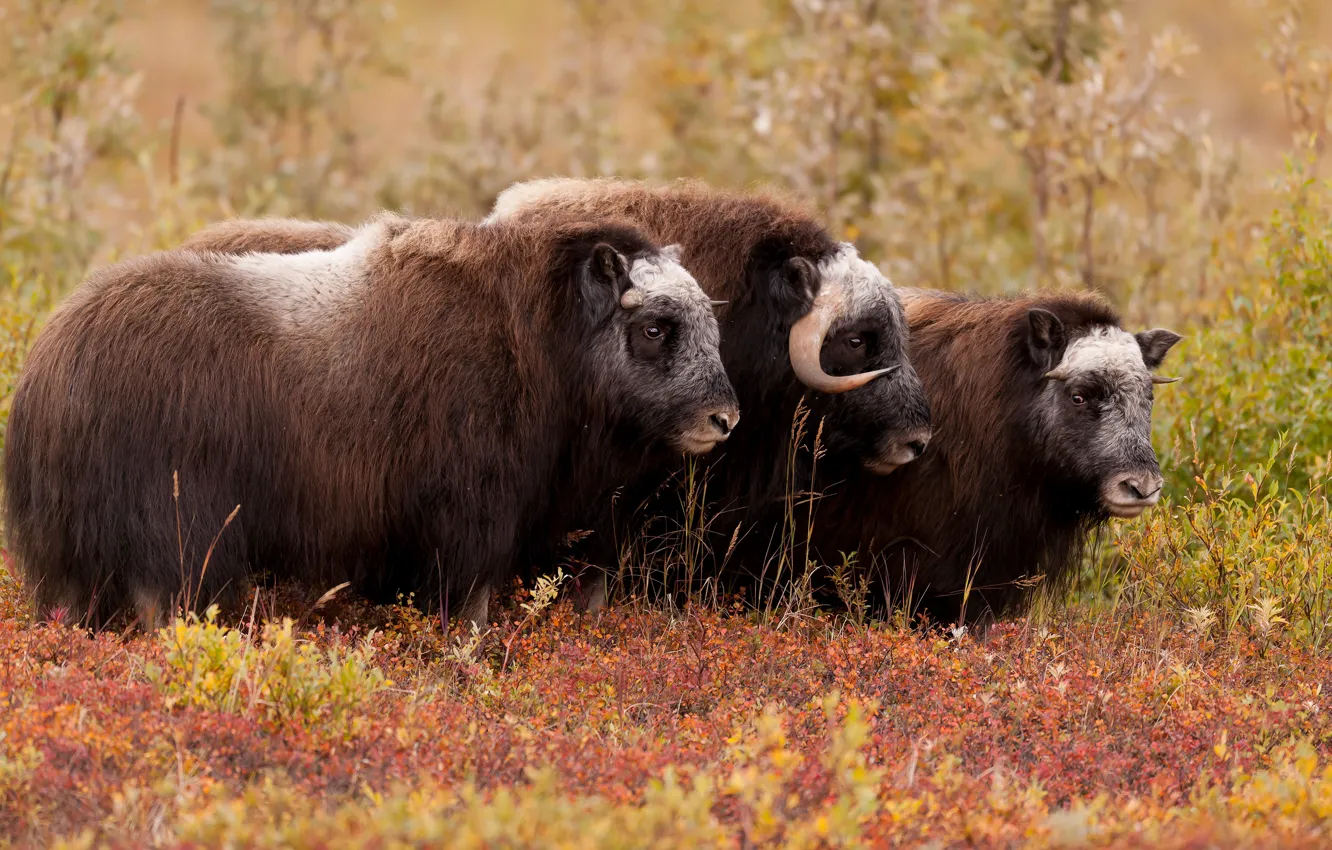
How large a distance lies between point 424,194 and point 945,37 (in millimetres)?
3883

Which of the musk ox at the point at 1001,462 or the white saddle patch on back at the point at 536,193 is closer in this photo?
the musk ox at the point at 1001,462

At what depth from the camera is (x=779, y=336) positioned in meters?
5.33

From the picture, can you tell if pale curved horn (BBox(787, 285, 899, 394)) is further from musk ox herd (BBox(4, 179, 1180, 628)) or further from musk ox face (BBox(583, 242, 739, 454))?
musk ox face (BBox(583, 242, 739, 454))

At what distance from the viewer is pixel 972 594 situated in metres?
5.54

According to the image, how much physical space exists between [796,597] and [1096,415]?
1.19 metres

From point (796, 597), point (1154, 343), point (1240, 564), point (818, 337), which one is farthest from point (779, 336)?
point (1240, 564)

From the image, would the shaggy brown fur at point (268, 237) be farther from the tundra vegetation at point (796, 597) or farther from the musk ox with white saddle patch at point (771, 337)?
the tundra vegetation at point (796, 597)

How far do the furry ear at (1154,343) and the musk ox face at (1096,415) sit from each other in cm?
14

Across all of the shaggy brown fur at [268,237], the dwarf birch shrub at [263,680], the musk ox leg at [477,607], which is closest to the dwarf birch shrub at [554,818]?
the dwarf birch shrub at [263,680]

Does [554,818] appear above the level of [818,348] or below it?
below

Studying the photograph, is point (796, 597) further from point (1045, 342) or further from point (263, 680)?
point (263, 680)

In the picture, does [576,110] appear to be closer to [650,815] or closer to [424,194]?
[424,194]

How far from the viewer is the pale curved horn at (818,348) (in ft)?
17.0

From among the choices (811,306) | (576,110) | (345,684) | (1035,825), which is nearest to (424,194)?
(576,110)
